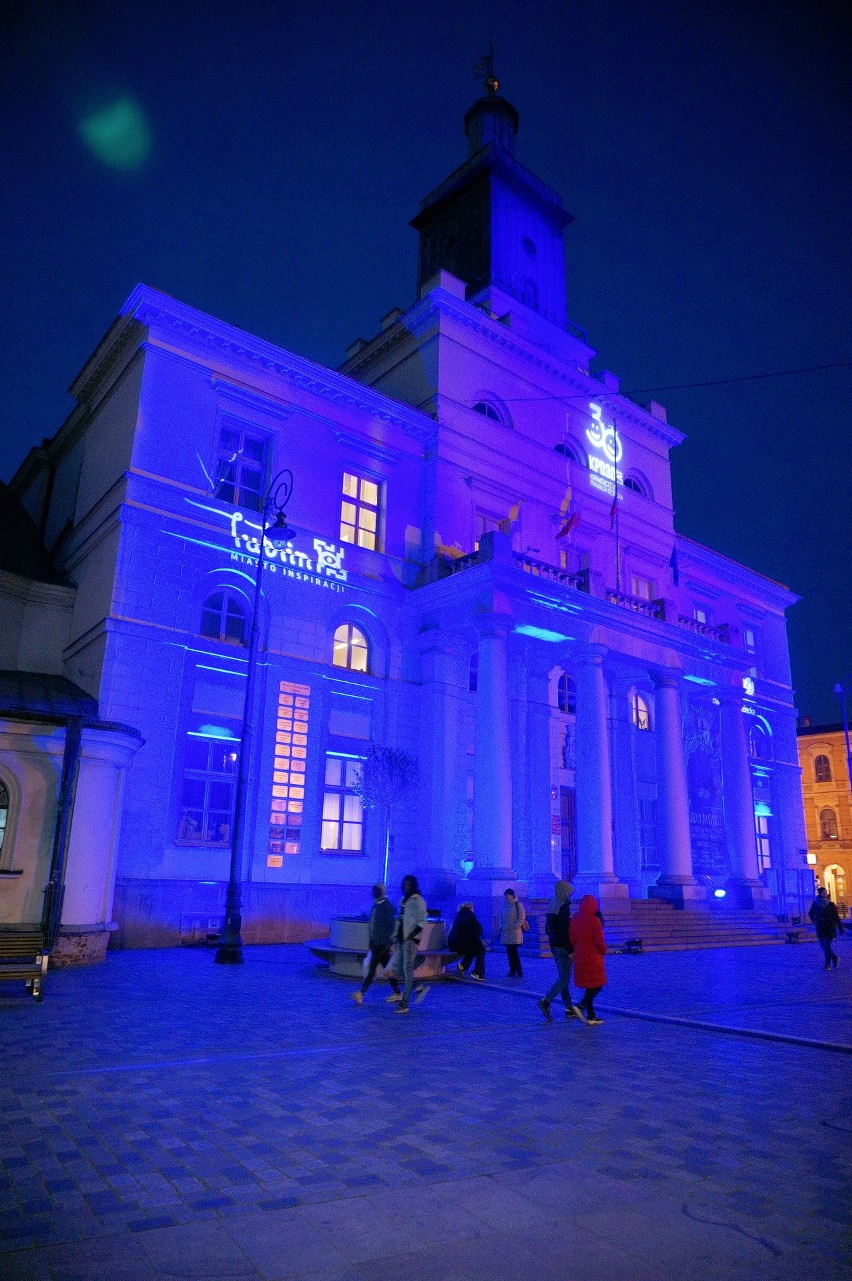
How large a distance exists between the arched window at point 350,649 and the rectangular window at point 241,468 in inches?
172

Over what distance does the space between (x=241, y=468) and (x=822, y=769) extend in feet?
181

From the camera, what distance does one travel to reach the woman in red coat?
1086 centimetres

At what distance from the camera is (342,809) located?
23812mm

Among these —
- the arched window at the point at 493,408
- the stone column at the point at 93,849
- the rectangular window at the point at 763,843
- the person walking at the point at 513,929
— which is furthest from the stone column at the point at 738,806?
the stone column at the point at 93,849

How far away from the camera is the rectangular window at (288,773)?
868 inches

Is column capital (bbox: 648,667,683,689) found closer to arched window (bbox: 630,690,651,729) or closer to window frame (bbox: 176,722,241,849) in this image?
arched window (bbox: 630,690,651,729)

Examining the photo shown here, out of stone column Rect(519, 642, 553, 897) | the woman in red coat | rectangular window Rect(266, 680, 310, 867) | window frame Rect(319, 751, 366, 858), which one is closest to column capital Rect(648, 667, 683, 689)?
stone column Rect(519, 642, 553, 897)

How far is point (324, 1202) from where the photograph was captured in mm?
4770

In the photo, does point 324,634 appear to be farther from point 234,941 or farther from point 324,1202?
point 324,1202

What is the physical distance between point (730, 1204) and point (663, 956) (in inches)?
683

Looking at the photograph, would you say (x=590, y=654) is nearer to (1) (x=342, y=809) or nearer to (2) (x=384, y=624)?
(2) (x=384, y=624)

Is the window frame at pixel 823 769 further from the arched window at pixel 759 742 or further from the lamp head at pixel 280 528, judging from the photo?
the lamp head at pixel 280 528

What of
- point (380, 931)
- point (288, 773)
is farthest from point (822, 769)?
point (380, 931)

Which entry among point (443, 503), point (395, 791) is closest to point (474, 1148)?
point (395, 791)
